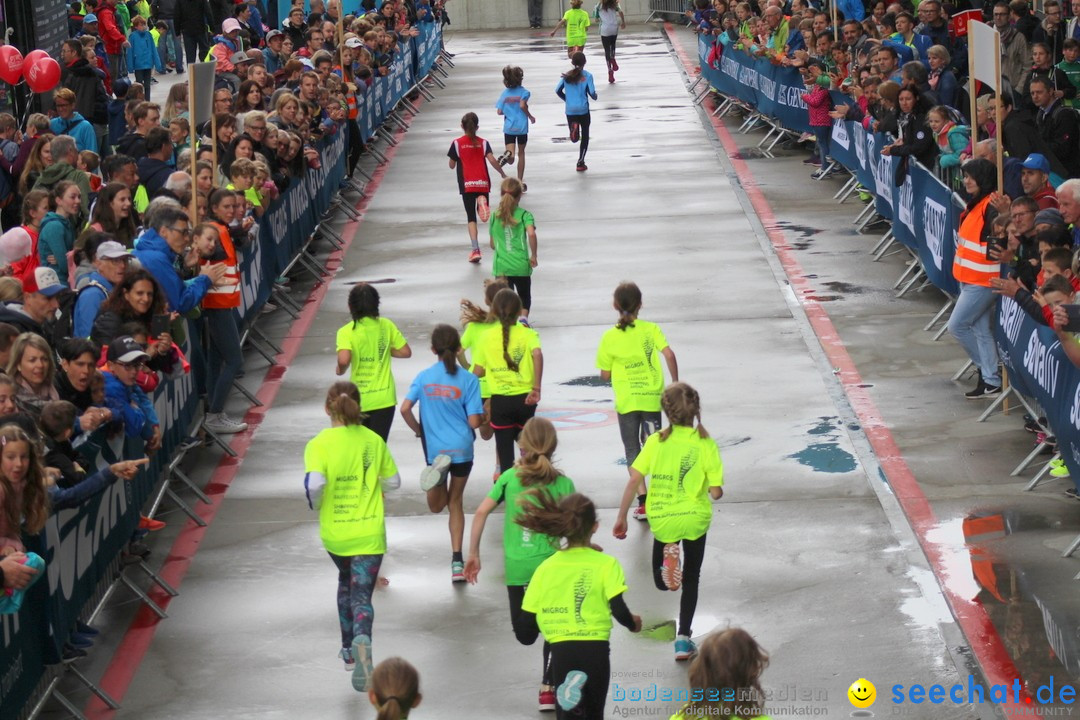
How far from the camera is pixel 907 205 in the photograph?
59.5 feet

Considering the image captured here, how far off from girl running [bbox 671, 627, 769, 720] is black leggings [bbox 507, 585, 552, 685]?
2.65 metres

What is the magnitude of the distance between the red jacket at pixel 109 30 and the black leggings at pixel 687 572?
90.0 feet

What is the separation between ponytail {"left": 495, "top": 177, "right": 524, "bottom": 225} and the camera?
15.5 m

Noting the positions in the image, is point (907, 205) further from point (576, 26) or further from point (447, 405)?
point (576, 26)

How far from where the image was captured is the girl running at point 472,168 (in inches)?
803

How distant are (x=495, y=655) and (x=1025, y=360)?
5099 millimetres

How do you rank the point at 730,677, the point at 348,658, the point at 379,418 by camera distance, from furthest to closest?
1. the point at 379,418
2. the point at 348,658
3. the point at 730,677

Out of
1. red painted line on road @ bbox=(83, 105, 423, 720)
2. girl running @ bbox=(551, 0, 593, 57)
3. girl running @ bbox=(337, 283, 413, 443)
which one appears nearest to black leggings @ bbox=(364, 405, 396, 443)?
girl running @ bbox=(337, 283, 413, 443)

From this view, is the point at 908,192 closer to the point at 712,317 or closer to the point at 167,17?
the point at 712,317

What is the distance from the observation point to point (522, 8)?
57.7 meters

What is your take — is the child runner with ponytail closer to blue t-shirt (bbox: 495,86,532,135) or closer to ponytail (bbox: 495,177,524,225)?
ponytail (bbox: 495,177,524,225)

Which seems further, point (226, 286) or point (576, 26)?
point (576, 26)

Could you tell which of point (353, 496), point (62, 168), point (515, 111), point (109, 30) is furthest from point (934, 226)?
point (109, 30)

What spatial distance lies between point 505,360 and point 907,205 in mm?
7961
